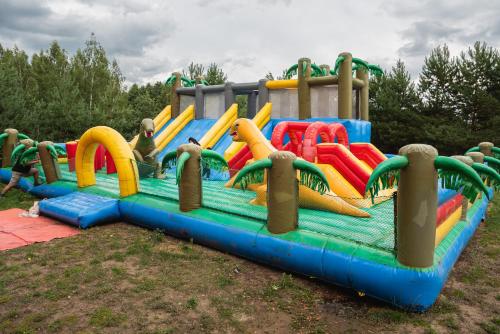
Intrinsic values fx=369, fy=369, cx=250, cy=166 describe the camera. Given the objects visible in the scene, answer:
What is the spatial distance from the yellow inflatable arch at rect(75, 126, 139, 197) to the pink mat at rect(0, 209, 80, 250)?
1074 millimetres

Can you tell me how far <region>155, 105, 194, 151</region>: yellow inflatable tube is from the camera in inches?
446

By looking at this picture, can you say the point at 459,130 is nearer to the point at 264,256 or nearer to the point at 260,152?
the point at 260,152

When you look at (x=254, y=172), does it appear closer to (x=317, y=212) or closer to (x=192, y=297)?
(x=317, y=212)

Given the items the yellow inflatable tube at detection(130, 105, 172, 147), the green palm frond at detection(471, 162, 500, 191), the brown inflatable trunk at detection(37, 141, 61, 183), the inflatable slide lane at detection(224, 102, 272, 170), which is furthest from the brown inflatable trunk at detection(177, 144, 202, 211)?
the yellow inflatable tube at detection(130, 105, 172, 147)

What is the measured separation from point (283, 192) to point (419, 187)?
1.56m

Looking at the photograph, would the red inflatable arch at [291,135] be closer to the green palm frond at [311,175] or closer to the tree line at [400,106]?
the green palm frond at [311,175]

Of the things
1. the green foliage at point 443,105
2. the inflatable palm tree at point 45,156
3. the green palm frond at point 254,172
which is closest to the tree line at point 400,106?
the green foliage at point 443,105

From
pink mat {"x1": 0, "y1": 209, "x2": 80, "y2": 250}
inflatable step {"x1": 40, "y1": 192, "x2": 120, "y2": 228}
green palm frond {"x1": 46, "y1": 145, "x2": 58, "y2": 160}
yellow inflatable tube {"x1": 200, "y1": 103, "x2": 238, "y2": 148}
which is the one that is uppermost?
yellow inflatable tube {"x1": 200, "y1": 103, "x2": 238, "y2": 148}

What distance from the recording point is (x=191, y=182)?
18.4 ft

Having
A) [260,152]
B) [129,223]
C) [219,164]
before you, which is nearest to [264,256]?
[219,164]

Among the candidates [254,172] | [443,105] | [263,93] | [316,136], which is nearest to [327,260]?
[254,172]

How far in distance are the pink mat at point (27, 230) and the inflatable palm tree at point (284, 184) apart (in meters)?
3.53

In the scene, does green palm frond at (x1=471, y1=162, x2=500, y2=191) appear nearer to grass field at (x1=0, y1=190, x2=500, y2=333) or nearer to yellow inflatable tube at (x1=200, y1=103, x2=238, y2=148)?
grass field at (x1=0, y1=190, x2=500, y2=333)

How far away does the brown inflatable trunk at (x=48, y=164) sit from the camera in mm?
8133
